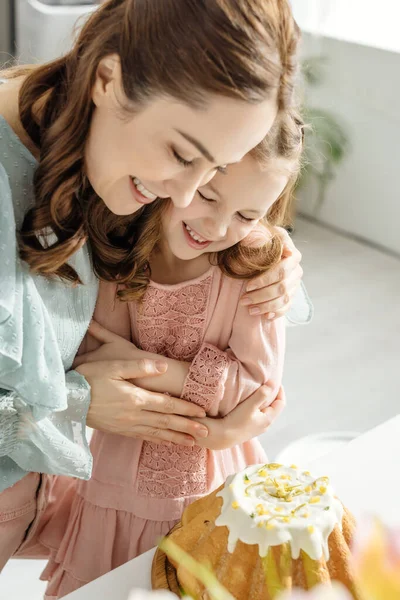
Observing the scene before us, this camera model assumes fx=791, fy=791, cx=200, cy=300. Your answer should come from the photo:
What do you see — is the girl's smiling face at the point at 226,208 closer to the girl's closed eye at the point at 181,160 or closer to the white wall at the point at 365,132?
the girl's closed eye at the point at 181,160

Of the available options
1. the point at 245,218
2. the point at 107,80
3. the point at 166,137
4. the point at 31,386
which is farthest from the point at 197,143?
the point at 31,386

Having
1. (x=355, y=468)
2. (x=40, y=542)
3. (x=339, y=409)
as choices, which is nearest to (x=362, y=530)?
(x=355, y=468)

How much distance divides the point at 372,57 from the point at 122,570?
10.8 feet

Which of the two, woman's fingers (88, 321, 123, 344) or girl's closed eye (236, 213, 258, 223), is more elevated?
girl's closed eye (236, 213, 258, 223)

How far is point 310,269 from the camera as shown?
12.3ft

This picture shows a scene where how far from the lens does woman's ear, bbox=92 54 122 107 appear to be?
910mm

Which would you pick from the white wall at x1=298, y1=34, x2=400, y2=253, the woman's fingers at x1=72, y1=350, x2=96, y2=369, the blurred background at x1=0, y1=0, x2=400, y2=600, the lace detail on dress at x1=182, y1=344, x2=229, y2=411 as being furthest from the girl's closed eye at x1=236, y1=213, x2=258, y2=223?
the white wall at x1=298, y1=34, x2=400, y2=253

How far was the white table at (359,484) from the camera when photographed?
0.98m

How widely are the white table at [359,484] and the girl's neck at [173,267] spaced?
0.36m

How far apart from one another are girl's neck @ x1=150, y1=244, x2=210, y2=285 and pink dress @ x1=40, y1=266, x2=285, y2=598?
23 mm

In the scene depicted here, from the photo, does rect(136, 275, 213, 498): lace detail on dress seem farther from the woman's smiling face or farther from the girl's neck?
the woman's smiling face

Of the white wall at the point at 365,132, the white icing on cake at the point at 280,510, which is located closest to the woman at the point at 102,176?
the white icing on cake at the point at 280,510

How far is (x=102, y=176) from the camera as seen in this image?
101 centimetres

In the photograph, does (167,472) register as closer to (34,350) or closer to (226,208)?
(34,350)
